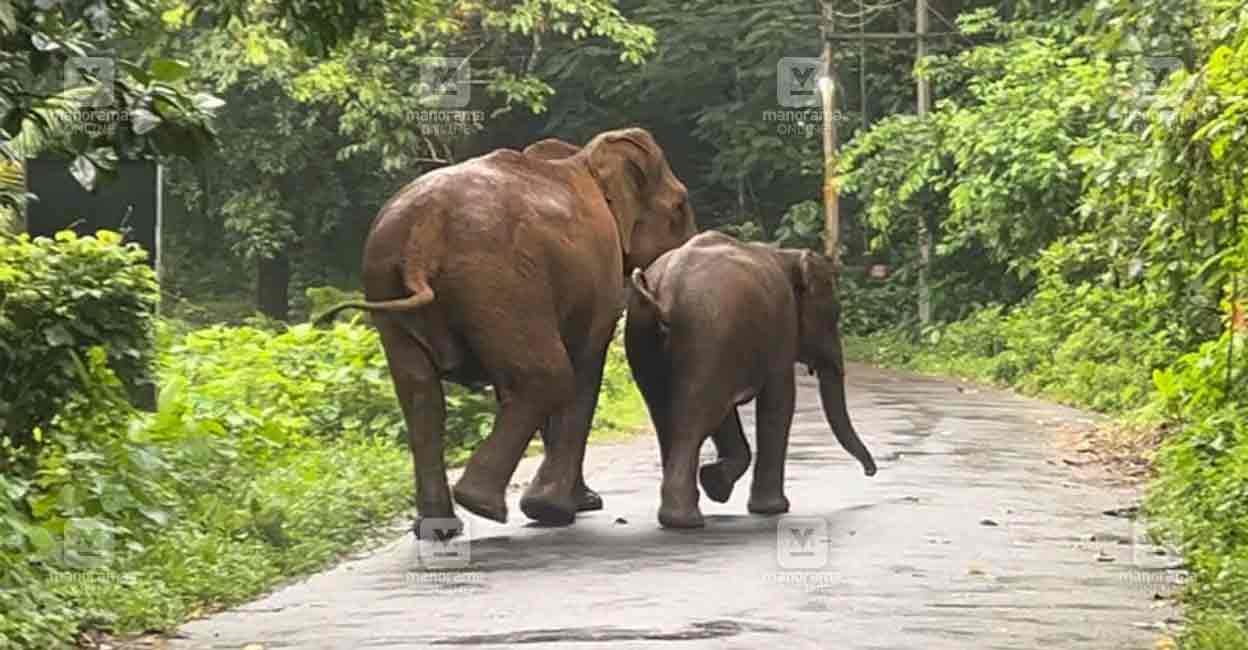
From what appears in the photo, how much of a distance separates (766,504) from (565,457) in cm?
118

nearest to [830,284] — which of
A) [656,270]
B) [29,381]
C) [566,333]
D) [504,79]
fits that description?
[656,270]

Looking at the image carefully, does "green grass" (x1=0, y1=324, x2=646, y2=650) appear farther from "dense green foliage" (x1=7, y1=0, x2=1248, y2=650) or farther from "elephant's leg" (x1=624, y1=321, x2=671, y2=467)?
"elephant's leg" (x1=624, y1=321, x2=671, y2=467)

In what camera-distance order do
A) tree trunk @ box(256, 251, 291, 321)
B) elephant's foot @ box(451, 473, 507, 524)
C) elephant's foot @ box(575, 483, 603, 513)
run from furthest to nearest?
1. tree trunk @ box(256, 251, 291, 321)
2. elephant's foot @ box(575, 483, 603, 513)
3. elephant's foot @ box(451, 473, 507, 524)

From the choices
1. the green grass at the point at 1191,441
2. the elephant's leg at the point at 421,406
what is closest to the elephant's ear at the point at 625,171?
the elephant's leg at the point at 421,406

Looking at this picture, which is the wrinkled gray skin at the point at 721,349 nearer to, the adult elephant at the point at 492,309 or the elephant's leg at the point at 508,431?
the adult elephant at the point at 492,309

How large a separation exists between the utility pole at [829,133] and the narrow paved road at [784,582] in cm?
2127

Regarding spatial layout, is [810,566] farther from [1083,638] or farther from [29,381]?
[29,381]

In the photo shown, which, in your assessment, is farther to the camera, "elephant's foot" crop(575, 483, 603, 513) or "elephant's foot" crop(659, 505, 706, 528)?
"elephant's foot" crop(575, 483, 603, 513)

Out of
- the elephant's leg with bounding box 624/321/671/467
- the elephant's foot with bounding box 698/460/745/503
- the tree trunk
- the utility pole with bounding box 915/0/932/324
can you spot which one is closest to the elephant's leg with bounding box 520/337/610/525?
the elephant's leg with bounding box 624/321/671/467

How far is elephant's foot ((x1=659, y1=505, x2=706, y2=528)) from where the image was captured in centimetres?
1132

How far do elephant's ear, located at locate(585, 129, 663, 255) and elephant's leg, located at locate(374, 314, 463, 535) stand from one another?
179 centimetres

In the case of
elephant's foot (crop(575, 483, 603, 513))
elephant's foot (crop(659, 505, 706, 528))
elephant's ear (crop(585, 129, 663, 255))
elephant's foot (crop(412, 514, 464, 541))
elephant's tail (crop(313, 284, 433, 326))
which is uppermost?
elephant's ear (crop(585, 129, 663, 255))

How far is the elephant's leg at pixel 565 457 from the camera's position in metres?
11.5
